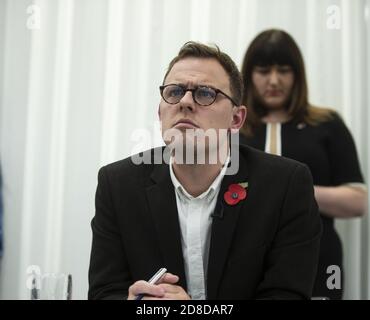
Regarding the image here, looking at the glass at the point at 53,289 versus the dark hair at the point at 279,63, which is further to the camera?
the dark hair at the point at 279,63

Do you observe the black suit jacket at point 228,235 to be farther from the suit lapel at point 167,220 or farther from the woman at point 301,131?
the woman at point 301,131

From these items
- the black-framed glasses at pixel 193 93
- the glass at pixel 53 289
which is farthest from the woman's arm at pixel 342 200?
the glass at pixel 53 289

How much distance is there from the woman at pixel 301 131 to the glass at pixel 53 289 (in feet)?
2.60

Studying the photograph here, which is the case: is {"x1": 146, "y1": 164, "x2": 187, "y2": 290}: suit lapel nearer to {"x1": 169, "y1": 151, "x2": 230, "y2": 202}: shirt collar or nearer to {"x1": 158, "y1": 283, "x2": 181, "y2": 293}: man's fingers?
{"x1": 169, "y1": 151, "x2": 230, "y2": 202}: shirt collar

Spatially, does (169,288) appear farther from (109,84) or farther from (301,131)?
(109,84)

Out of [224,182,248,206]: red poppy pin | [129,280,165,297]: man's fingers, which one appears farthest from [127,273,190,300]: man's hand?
[224,182,248,206]: red poppy pin

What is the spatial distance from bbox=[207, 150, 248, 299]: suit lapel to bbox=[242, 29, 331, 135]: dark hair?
1.94 feet

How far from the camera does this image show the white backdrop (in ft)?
6.07

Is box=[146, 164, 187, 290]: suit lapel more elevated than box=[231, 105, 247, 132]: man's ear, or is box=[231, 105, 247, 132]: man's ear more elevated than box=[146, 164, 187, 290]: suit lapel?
box=[231, 105, 247, 132]: man's ear

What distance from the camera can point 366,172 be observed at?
1.82m

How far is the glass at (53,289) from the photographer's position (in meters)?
1.21

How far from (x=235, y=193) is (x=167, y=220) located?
0.20 meters

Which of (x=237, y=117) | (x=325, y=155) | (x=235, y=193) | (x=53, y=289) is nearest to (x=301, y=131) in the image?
(x=325, y=155)
